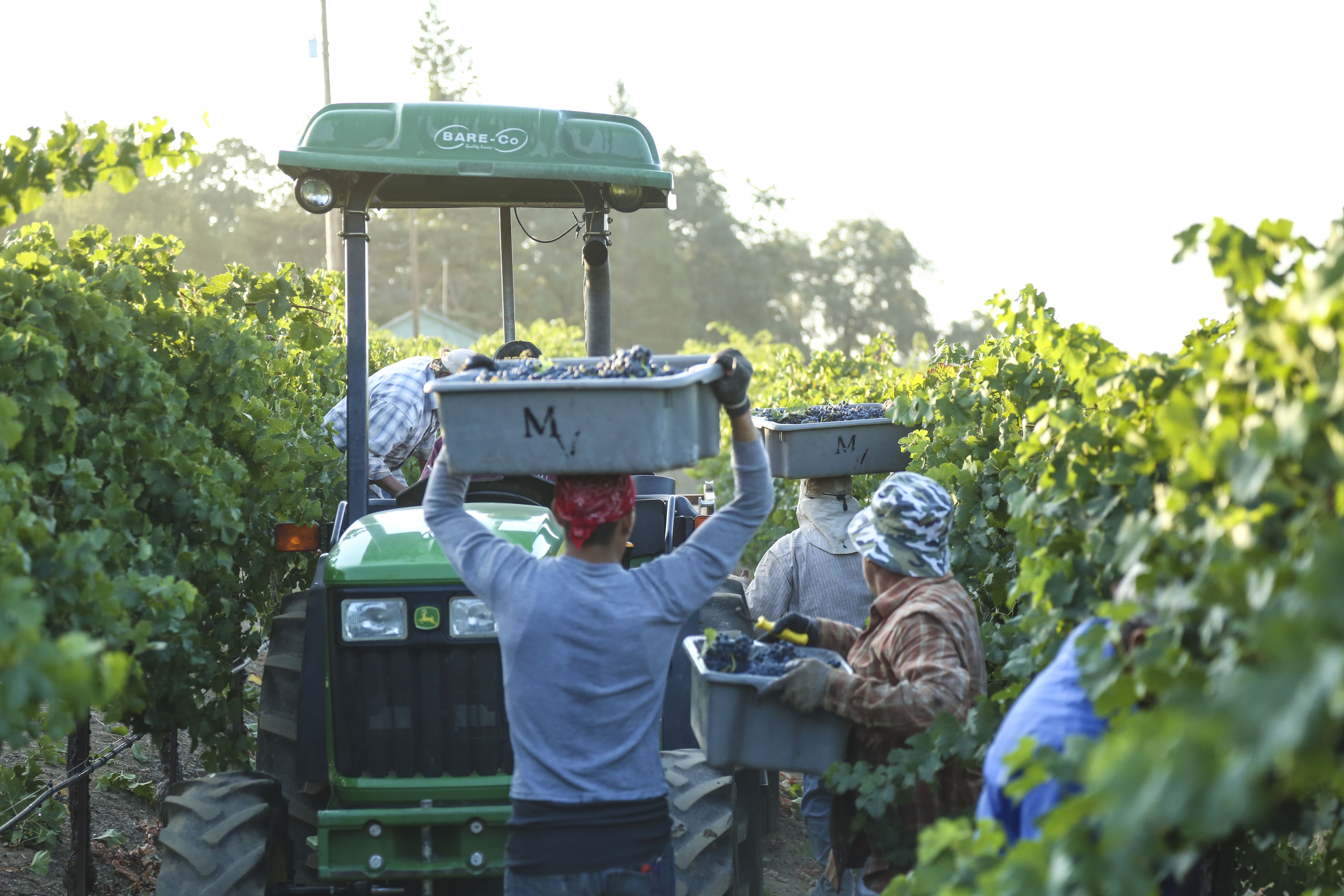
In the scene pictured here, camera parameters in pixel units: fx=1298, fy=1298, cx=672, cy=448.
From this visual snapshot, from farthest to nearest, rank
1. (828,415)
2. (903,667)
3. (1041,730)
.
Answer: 1. (828,415)
2. (903,667)
3. (1041,730)

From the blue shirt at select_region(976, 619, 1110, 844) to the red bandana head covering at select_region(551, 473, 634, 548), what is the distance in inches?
43.2

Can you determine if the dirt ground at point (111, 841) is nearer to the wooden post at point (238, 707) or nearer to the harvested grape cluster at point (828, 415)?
the wooden post at point (238, 707)

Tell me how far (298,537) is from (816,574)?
2143 mm

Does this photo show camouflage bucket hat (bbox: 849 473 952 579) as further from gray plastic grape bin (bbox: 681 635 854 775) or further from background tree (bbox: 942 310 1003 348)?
background tree (bbox: 942 310 1003 348)

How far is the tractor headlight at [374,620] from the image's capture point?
14.2 ft

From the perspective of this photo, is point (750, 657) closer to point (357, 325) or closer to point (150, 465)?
point (357, 325)

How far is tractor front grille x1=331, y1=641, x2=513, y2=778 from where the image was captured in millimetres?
4367

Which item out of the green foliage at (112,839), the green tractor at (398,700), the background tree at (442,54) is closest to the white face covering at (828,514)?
the green tractor at (398,700)

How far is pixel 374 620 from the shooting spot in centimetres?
435

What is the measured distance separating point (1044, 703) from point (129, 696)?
2623 mm

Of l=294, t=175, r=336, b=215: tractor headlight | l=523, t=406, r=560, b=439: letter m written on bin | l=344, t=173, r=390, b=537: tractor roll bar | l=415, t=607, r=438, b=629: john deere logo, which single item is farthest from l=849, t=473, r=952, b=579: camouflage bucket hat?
l=294, t=175, r=336, b=215: tractor headlight

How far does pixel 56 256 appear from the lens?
16.1 ft

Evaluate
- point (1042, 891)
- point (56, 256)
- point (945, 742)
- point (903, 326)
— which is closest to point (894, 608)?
point (945, 742)

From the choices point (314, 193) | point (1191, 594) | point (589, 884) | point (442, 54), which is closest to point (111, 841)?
point (314, 193)
